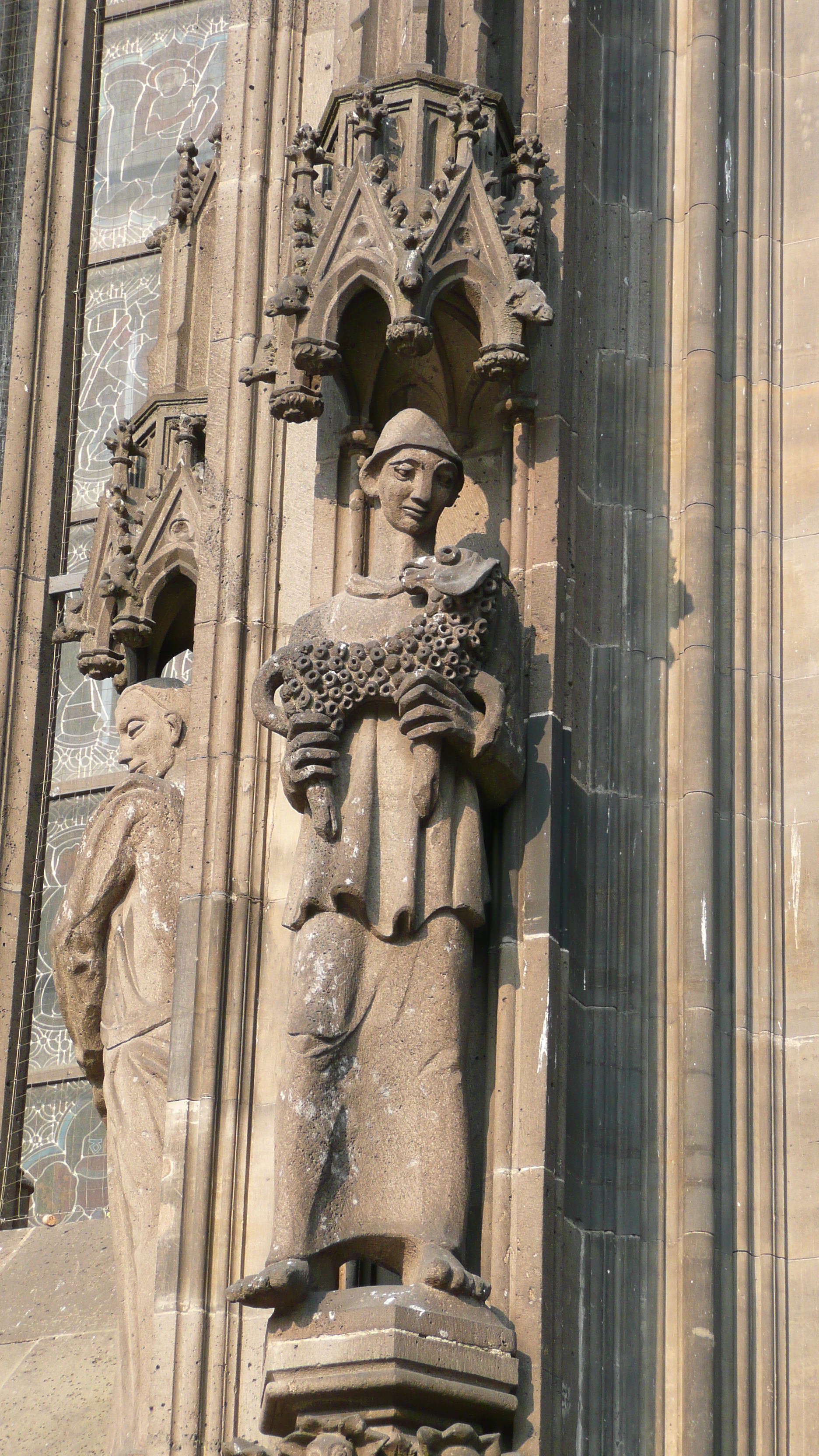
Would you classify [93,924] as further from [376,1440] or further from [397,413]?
[376,1440]

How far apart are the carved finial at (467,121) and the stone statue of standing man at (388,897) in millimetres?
1290

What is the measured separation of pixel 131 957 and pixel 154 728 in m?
0.77

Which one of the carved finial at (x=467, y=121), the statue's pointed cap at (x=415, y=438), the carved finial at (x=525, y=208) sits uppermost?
the carved finial at (x=467, y=121)

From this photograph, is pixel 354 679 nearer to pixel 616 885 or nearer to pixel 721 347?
pixel 616 885

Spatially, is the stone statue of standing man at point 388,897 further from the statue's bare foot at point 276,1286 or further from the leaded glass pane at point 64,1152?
the leaded glass pane at point 64,1152

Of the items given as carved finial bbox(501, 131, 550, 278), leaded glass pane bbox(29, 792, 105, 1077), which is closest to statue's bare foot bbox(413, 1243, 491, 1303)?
carved finial bbox(501, 131, 550, 278)

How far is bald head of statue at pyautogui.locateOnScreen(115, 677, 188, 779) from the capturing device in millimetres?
9602

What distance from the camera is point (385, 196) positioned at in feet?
28.7

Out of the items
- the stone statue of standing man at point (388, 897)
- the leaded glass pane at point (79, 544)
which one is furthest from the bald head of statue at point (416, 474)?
the leaded glass pane at point (79, 544)

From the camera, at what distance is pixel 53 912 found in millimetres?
11398

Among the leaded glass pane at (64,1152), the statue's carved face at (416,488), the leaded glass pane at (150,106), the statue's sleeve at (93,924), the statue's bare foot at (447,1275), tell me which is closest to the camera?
the statue's bare foot at (447,1275)

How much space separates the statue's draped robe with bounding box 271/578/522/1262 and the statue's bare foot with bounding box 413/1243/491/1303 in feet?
0.16

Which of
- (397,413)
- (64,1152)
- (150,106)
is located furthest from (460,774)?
(150,106)

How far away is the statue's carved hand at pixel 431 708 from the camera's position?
813cm
